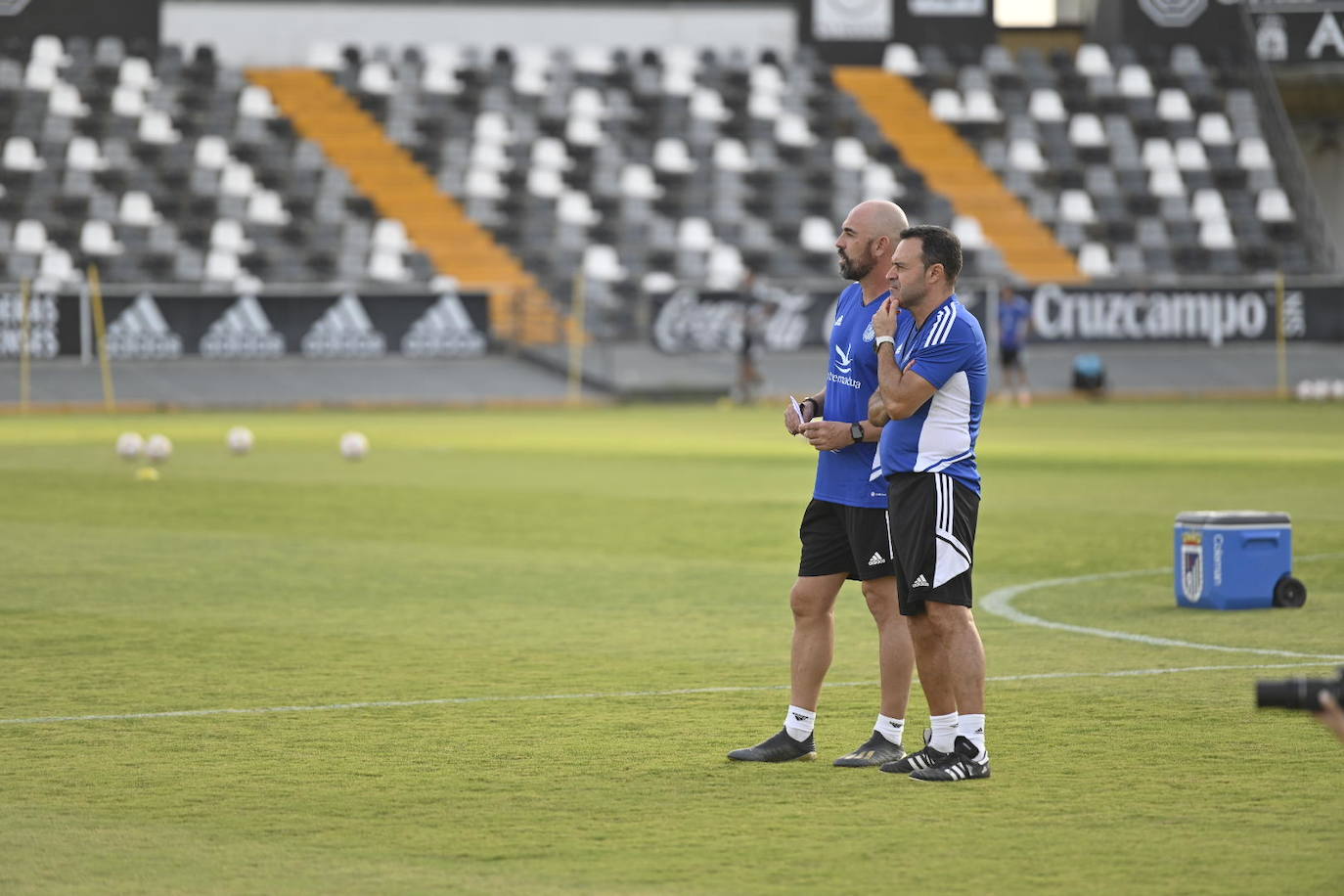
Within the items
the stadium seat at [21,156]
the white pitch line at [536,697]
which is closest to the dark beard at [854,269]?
the white pitch line at [536,697]

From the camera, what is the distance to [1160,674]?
988cm

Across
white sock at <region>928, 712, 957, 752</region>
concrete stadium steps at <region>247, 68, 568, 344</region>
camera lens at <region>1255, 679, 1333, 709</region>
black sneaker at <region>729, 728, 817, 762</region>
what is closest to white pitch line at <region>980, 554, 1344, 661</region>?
white sock at <region>928, 712, 957, 752</region>

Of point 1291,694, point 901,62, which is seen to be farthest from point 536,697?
point 901,62

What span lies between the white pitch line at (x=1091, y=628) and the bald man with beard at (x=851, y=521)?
319cm

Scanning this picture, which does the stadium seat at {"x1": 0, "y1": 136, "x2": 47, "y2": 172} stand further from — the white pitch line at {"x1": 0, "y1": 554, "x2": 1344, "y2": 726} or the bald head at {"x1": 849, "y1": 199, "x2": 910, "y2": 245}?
the bald head at {"x1": 849, "y1": 199, "x2": 910, "y2": 245}

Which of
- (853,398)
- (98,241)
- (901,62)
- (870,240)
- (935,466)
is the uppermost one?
(901,62)

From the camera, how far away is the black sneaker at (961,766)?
7.46 metres

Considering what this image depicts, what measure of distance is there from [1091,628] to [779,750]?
4.09m

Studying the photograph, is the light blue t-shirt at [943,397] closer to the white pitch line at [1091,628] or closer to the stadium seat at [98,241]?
the white pitch line at [1091,628]

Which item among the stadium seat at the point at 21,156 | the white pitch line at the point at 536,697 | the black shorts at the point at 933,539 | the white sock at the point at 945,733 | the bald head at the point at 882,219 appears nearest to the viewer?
the black shorts at the point at 933,539

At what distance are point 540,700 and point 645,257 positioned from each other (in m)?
34.6

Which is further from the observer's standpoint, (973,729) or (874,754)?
(874,754)

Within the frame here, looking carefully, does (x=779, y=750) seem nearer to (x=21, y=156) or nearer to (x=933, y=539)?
(x=933, y=539)

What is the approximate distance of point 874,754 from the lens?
7859 millimetres
